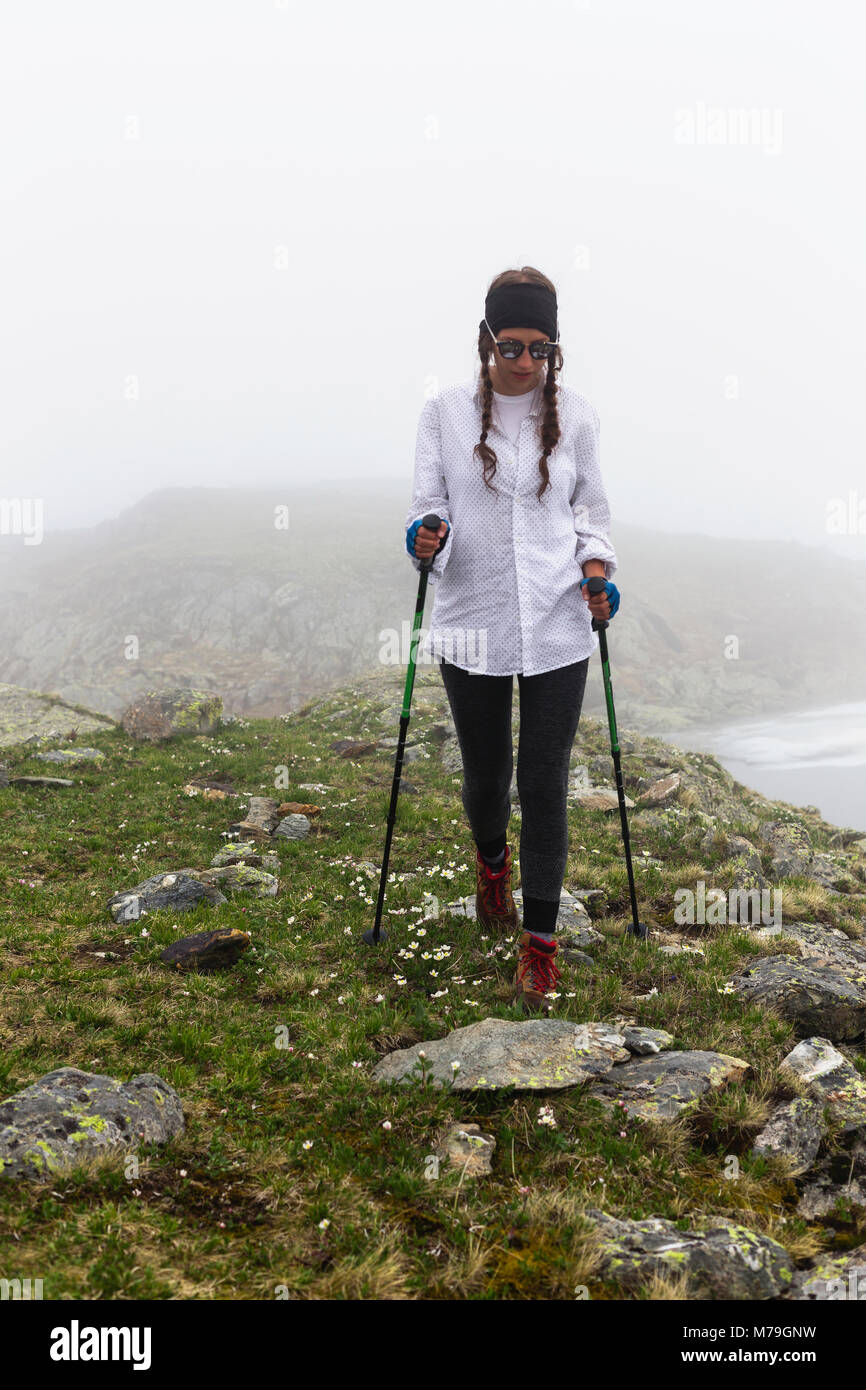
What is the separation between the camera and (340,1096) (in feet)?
16.7

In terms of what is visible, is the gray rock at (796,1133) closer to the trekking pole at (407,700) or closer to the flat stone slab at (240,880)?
the trekking pole at (407,700)

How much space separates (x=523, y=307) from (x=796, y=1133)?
6.18m

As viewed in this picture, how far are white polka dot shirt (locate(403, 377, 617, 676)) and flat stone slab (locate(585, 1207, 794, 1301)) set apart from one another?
3.75 m

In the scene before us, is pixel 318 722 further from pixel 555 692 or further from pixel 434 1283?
pixel 434 1283

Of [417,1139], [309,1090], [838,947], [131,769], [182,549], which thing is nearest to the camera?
[417,1139]

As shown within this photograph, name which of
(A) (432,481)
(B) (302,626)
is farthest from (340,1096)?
(B) (302,626)

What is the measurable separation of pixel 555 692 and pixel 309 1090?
3.54 meters

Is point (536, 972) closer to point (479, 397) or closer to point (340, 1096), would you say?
point (340, 1096)

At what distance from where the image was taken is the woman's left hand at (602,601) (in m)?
6.10

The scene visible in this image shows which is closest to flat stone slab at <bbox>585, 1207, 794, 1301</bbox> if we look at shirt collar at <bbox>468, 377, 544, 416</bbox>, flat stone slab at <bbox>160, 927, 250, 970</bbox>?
flat stone slab at <bbox>160, 927, 250, 970</bbox>

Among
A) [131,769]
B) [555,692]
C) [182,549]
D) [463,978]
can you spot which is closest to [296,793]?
[131,769]

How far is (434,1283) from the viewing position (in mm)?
3463
